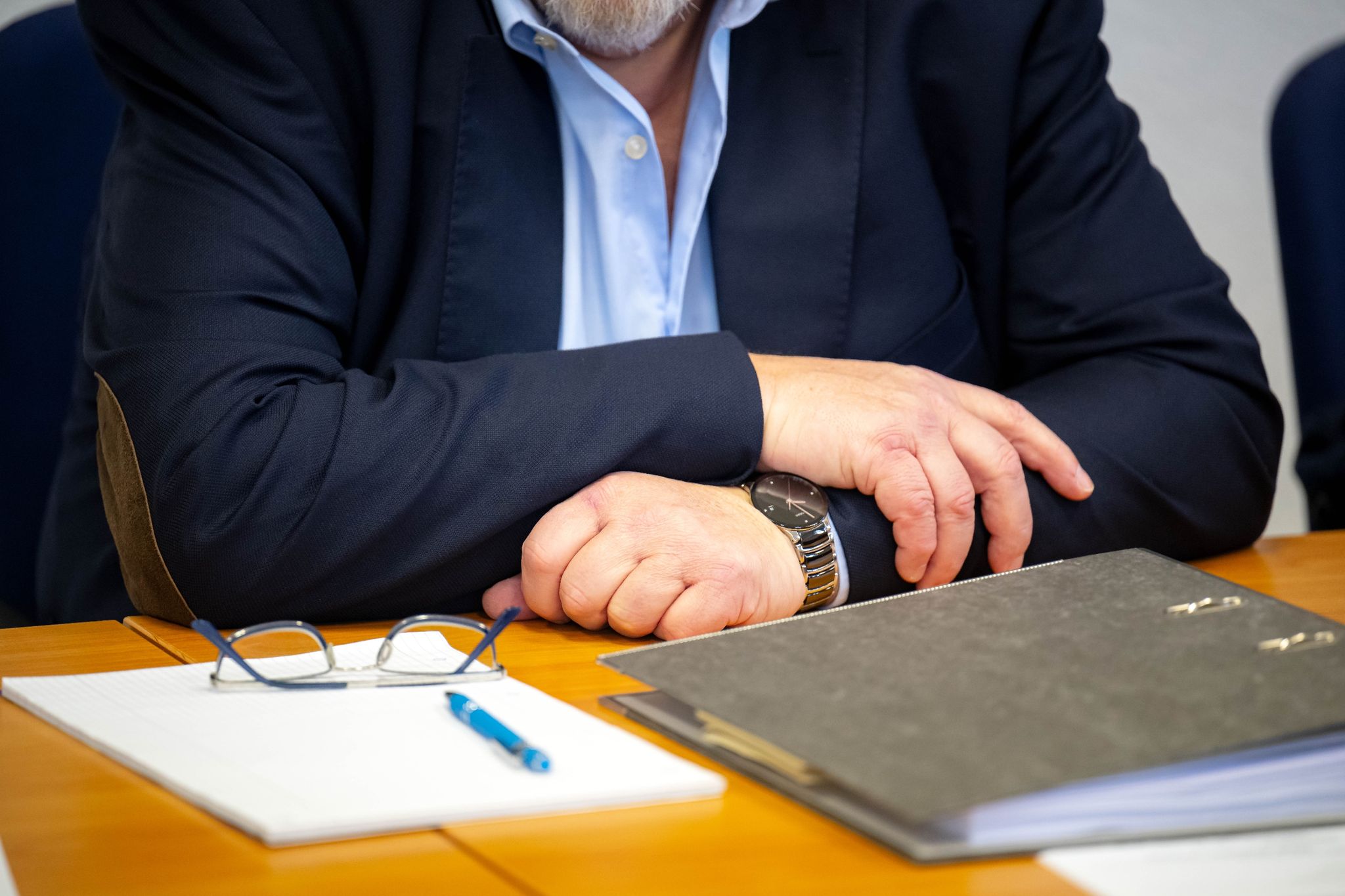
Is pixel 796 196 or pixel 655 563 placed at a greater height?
pixel 796 196

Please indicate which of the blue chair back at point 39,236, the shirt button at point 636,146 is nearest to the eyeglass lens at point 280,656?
the shirt button at point 636,146

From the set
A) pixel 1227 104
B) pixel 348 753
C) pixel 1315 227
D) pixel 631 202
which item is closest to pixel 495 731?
pixel 348 753

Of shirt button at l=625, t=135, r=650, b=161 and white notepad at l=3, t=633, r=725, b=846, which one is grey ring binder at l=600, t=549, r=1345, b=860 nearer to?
white notepad at l=3, t=633, r=725, b=846

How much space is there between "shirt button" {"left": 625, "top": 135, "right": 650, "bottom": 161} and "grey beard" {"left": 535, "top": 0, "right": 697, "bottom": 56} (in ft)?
0.30

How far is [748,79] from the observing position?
1.19 m

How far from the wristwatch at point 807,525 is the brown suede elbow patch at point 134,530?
A: 0.41 metres

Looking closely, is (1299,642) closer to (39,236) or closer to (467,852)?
(467,852)

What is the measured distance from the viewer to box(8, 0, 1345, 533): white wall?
8.38ft

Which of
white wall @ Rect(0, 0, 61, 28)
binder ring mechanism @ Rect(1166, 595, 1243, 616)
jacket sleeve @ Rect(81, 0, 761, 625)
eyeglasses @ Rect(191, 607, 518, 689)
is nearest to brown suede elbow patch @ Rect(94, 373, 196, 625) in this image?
jacket sleeve @ Rect(81, 0, 761, 625)

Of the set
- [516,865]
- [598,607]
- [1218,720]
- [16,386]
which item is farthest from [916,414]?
[16,386]

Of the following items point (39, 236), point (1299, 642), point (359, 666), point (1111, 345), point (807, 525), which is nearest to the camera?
point (1299, 642)

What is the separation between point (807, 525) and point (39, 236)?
1011 mm

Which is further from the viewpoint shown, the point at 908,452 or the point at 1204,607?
the point at 908,452

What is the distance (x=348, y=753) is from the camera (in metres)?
0.55
